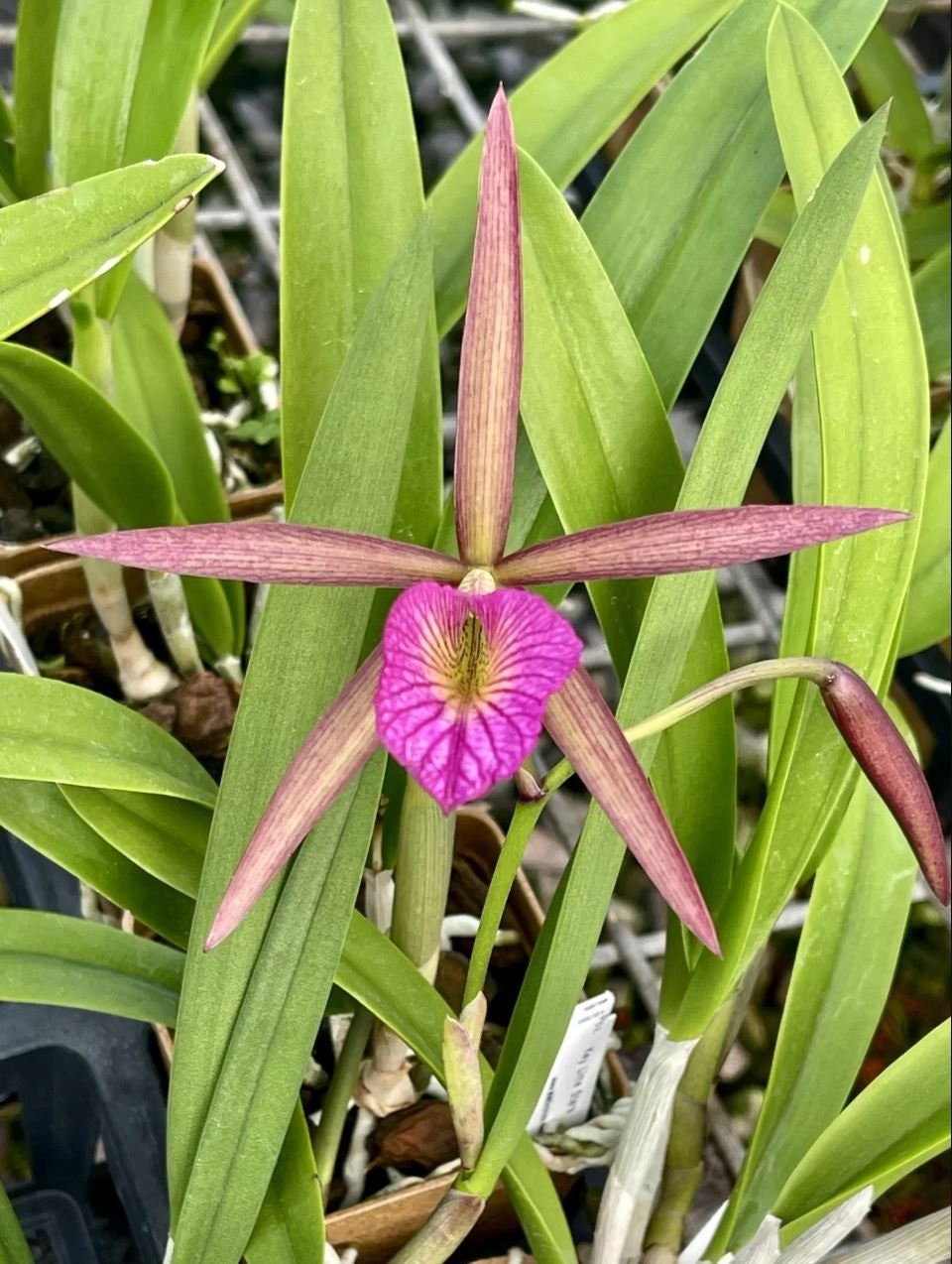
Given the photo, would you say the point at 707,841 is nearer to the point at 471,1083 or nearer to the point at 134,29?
the point at 471,1083

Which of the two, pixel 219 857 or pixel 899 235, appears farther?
pixel 899 235

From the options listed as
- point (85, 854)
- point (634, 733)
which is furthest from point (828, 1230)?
point (85, 854)

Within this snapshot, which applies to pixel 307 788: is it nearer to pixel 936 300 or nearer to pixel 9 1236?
pixel 9 1236

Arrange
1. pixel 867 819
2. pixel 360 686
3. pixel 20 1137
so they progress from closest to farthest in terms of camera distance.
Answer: pixel 360 686
pixel 867 819
pixel 20 1137

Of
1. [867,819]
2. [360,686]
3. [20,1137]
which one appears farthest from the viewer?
[20,1137]

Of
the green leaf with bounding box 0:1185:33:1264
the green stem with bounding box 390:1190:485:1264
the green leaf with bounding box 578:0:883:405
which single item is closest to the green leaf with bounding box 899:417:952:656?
Result: the green leaf with bounding box 578:0:883:405

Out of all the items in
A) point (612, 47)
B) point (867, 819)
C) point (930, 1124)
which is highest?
point (612, 47)

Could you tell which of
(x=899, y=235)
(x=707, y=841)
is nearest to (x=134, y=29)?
(x=899, y=235)

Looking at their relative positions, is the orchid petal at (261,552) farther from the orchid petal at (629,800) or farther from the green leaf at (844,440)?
the green leaf at (844,440)
